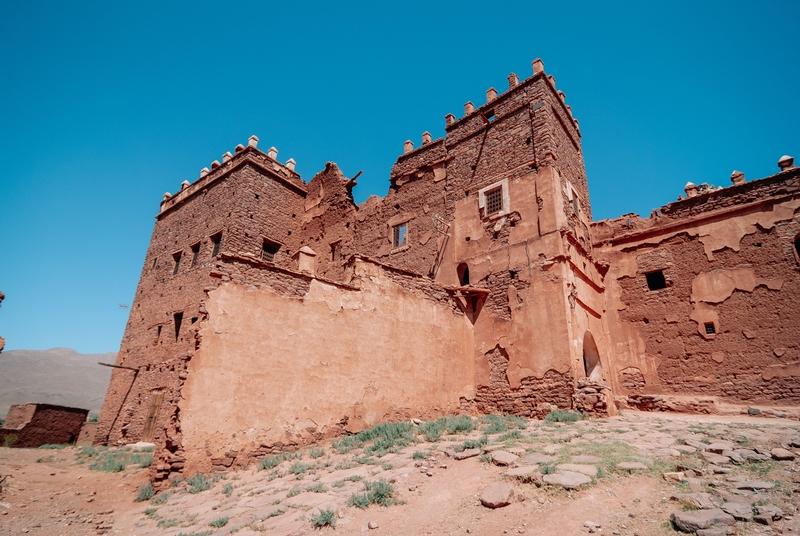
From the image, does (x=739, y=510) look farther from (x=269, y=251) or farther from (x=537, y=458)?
(x=269, y=251)

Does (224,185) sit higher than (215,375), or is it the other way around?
(224,185)

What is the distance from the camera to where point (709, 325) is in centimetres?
1289

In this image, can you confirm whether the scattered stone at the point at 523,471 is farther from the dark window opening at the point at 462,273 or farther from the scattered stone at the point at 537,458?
the dark window opening at the point at 462,273

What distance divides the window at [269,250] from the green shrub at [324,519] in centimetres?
1577

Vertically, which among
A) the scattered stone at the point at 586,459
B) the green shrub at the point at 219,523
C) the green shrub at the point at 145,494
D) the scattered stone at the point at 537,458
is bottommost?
the green shrub at the point at 145,494

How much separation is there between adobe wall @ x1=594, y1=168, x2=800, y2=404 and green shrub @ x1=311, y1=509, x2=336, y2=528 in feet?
39.6

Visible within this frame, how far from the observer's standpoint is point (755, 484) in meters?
4.67

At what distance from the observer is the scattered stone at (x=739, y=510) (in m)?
3.91

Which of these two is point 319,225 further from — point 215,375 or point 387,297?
point 215,375

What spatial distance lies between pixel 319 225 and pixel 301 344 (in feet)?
38.9

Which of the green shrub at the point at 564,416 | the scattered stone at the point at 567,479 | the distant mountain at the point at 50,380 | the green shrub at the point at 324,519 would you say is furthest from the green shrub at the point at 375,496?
the distant mountain at the point at 50,380

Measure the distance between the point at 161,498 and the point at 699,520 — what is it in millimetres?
7857

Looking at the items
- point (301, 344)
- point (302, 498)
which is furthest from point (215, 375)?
point (302, 498)

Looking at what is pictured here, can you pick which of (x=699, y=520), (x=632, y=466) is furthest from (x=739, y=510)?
(x=632, y=466)
